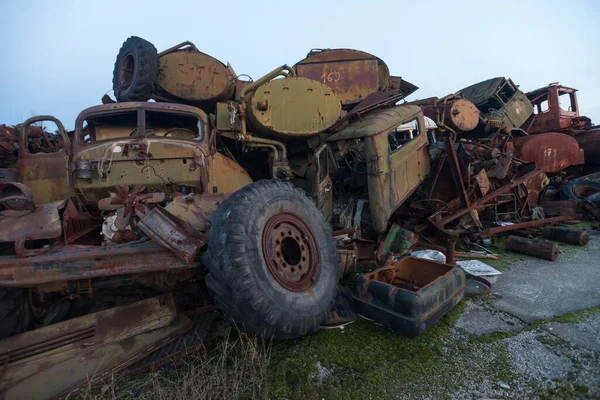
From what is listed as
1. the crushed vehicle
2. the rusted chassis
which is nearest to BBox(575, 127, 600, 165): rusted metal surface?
the crushed vehicle

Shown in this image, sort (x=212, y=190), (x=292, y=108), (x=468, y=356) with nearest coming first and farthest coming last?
(x=468, y=356), (x=212, y=190), (x=292, y=108)

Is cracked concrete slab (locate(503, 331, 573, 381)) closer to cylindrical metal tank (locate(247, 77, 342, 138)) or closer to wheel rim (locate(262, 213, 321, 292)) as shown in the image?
wheel rim (locate(262, 213, 321, 292))

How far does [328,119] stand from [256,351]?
3734 mm

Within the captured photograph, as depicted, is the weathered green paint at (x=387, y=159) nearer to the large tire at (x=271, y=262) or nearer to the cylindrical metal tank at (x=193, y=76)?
the large tire at (x=271, y=262)

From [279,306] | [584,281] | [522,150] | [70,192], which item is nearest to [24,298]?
[70,192]

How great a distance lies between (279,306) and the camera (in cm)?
227

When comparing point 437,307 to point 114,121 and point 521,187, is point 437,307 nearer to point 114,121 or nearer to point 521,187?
point 114,121

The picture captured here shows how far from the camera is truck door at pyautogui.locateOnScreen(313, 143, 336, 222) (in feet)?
14.4

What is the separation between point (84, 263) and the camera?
7.24 feet

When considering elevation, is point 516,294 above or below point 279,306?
below

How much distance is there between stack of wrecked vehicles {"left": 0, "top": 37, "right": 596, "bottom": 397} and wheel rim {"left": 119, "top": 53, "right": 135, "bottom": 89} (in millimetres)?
21

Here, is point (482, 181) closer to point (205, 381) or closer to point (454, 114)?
point (454, 114)

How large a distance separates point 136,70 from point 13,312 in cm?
401

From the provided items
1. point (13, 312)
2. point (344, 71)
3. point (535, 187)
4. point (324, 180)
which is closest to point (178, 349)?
point (13, 312)
